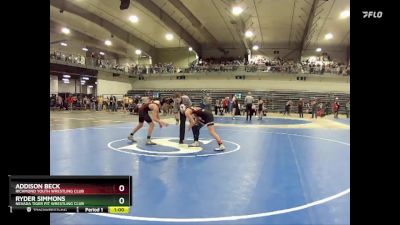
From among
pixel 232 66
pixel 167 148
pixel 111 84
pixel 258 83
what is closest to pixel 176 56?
pixel 232 66

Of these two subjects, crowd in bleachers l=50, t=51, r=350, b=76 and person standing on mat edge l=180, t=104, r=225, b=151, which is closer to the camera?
person standing on mat edge l=180, t=104, r=225, b=151

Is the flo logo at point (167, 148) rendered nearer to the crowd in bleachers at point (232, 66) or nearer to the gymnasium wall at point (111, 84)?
the crowd in bleachers at point (232, 66)

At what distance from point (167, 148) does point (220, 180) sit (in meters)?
3.26

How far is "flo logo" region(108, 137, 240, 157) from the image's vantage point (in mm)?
6902

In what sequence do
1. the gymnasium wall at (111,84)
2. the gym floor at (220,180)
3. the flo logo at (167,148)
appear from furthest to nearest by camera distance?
1. the gymnasium wall at (111,84)
2. the flo logo at (167,148)
3. the gym floor at (220,180)

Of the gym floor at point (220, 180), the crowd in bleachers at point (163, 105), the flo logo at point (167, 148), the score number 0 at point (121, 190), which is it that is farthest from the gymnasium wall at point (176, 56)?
the score number 0 at point (121, 190)

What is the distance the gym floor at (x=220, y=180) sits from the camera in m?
3.14

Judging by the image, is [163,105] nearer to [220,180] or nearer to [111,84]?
[111,84]
